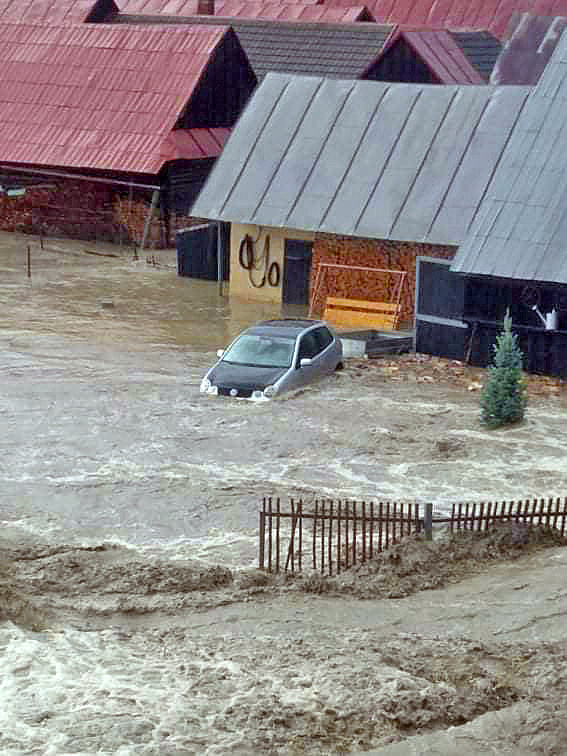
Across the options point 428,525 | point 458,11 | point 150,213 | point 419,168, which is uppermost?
point 458,11

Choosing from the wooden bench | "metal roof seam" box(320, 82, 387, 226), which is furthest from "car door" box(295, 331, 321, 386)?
"metal roof seam" box(320, 82, 387, 226)

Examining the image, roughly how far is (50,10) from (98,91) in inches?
292

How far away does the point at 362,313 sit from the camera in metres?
29.1

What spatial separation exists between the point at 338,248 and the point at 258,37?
18.8 metres

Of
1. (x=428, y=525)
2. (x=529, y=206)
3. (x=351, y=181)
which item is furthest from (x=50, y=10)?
(x=428, y=525)

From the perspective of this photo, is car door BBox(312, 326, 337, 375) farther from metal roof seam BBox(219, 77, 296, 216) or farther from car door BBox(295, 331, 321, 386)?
metal roof seam BBox(219, 77, 296, 216)

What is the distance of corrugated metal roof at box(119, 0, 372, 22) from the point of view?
48.3m

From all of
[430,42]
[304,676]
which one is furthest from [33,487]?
[430,42]

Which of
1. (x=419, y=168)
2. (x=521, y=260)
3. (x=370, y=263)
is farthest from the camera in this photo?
(x=370, y=263)

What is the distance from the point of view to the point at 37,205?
38938 millimetres

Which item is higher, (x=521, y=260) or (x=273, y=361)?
(x=521, y=260)

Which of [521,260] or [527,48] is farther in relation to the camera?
[527,48]

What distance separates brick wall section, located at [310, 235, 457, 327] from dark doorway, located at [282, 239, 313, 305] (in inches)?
8.2

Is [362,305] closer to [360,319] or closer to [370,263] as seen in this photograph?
[360,319]
